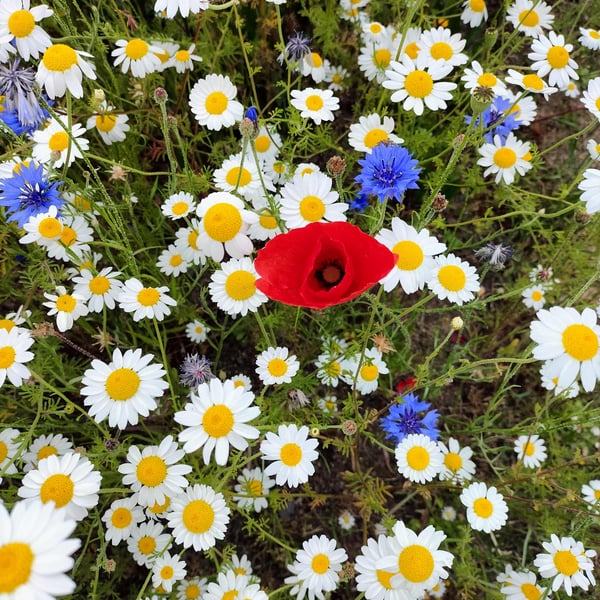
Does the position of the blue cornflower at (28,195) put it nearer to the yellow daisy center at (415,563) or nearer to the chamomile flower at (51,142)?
the chamomile flower at (51,142)

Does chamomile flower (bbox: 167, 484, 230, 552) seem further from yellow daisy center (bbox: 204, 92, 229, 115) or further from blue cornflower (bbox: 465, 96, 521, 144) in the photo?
blue cornflower (bbox: 465, 96, 521, 144)

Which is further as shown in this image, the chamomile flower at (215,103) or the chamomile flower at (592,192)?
the chamomile flower at (215,103)

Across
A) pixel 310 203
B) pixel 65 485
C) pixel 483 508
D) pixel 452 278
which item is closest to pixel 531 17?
pixel 452 278

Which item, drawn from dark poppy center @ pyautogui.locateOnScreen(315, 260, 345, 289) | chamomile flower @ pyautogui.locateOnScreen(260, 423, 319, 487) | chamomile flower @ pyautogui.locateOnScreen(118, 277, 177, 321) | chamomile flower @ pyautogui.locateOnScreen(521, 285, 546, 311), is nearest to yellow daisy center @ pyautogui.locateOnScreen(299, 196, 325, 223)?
dark poppy center @ pyautogui.locateOnScreen(315, 260, 345, 289)

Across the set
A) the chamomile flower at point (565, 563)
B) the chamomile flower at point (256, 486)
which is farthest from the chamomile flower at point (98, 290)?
the chamomile flower at point (565, 563)

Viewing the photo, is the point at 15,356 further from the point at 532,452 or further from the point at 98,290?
the point at 532,452

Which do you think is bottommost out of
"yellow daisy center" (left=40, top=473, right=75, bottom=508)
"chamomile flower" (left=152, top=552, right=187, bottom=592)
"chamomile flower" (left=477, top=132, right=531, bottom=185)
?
"chamomile flower" (left=152, top=552, right=187, bottom=592)

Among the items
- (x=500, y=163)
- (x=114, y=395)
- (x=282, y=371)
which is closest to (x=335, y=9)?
(x=500, y=163)
